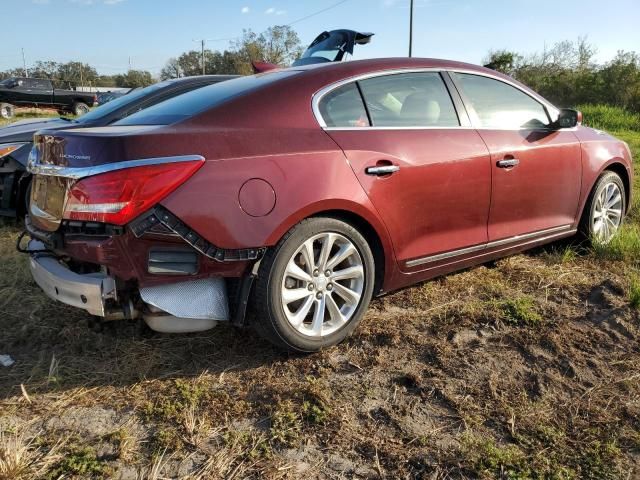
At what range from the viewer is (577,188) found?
4137 millimetres

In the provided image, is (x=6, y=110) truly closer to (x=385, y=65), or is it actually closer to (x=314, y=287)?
(x=385, y=65)

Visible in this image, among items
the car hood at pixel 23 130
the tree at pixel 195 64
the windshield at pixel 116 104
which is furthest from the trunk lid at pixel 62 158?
the tree at pixel 195 64

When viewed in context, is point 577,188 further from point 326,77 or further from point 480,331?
point 326,77

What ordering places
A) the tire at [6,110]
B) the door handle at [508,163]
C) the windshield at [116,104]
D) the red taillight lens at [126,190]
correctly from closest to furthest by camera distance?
the red taillight lens at [126,190], the door handle at [508,163], the windshield at [116,104], the tire at [6,110]

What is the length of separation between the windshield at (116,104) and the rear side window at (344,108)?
8.72 feet

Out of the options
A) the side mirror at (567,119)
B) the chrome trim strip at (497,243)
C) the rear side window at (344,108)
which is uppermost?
the rear side window at (344,108)

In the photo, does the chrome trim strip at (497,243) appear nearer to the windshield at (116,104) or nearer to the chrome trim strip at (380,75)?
the chrome trim strip at (380,75)

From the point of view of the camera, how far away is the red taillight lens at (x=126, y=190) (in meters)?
2.29

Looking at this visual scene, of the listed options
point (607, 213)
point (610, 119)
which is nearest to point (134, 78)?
point (610, 119)

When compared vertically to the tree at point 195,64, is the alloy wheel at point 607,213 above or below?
below

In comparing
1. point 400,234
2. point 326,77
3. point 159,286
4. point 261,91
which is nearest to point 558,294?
point 400,234

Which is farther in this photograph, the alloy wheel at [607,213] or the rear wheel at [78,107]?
the rear wheel at [78,107]

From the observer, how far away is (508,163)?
11.7ft

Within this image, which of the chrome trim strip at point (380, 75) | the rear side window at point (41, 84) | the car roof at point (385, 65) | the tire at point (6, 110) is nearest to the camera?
the chrome trim strip at point (380, 75)
